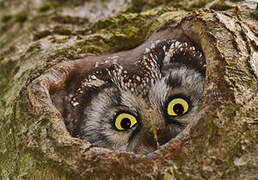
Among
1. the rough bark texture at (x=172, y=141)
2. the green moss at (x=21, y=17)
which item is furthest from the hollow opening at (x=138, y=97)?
the green moss at (x=21, y=17)

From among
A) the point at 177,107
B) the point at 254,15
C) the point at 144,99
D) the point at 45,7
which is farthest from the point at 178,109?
the point at 45,7

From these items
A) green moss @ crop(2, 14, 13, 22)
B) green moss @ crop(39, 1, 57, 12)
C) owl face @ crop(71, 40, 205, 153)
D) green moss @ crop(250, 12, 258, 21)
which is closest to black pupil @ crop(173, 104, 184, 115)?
owl face @ crop(71, 40, 205, 153)

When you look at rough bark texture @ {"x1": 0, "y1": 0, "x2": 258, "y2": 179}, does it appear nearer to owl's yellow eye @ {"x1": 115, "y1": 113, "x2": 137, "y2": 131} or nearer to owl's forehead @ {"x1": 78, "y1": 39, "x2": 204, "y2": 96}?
owl's forehead @ {"x1": 78, "y1": 39, "x2": 204, "y2": 96}

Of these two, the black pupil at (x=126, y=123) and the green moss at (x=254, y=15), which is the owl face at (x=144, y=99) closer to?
the black pupil at (x=126, y=123)

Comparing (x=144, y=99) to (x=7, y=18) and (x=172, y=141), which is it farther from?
(x=7, y=18)

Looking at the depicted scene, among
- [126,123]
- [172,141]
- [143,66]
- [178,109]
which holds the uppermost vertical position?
[143,66]

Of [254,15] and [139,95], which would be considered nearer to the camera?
[139,95]
